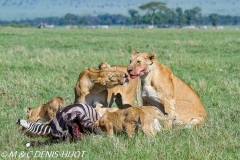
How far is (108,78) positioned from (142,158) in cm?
213

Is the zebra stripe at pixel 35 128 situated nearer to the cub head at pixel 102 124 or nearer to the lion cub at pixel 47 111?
the lion cub at pixel 47 111

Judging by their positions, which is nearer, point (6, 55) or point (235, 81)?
point (235, 81)

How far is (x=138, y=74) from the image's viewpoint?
7.79 meters

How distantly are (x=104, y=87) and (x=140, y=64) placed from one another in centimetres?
72

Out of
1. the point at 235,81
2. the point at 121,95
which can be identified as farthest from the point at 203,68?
the point at 121,95

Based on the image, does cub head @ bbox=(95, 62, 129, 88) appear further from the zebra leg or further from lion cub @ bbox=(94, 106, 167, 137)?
the zebra leg

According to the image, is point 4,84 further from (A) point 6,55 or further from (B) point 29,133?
(A) point 6,55

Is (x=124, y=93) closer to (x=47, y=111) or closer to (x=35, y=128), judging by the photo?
(x=47, y=111)

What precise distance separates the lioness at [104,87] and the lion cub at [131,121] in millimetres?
770

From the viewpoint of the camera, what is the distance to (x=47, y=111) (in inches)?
327

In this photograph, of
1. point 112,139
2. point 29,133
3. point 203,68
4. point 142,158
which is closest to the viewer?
point 142,158

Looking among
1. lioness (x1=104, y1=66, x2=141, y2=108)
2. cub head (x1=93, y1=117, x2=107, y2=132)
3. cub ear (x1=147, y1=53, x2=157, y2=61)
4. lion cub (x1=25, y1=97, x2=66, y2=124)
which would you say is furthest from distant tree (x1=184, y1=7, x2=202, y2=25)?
cub head (x1=93, y1=117, x2=107, y2=132)

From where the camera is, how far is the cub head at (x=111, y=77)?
8.00 metres

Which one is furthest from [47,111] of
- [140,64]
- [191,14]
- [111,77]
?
[191,14]
